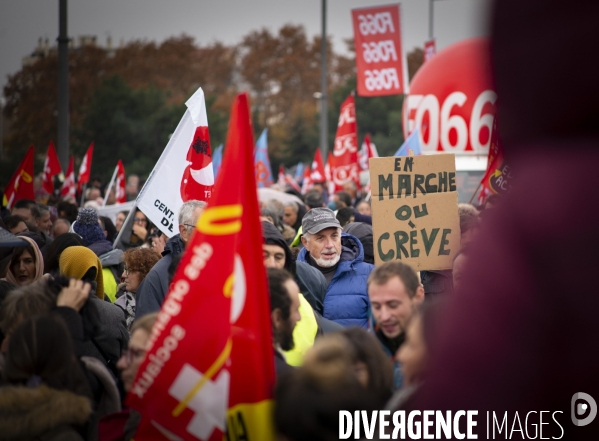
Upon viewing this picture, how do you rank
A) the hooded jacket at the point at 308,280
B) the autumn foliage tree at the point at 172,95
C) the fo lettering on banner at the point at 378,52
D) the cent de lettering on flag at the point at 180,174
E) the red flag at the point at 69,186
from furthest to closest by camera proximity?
the autumn foliage tree at the point at 172,95 < the fo lettering on banner at the point at 378,52 < the red flag at the point at 69,186 < the cent de lettering on flag at the point at 180,174 < the hooded jacket at the point at 308,280

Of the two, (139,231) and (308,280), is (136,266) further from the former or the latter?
(139,231)

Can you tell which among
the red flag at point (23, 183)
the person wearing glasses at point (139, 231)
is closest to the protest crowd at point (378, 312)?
the person wearing glasses at point (139, 231)

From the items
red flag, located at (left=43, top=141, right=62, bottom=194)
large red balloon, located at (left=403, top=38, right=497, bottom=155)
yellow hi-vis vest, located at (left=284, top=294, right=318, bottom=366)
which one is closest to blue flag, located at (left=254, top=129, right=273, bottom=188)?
large red balloon, located at (left=403, top=38, right=497, bottom=155)

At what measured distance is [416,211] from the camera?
19.4 feet

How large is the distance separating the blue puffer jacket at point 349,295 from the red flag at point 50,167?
11.1 m

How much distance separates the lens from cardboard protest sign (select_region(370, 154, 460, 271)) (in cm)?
576

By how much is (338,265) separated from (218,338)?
11.4ft

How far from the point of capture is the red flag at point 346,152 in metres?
16.0

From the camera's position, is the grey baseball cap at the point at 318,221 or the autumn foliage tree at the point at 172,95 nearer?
the grey baseball cap at the point at 318,221

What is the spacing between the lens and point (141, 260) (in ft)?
20.4

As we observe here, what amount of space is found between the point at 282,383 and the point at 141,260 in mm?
4095

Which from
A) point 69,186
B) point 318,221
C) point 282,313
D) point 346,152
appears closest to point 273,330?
point 282,313

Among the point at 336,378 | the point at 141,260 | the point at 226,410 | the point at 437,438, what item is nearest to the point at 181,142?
the point at 141,260

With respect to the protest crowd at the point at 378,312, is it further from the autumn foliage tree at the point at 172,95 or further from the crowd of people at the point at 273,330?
the autumn foliage tree at the point at 172,95
